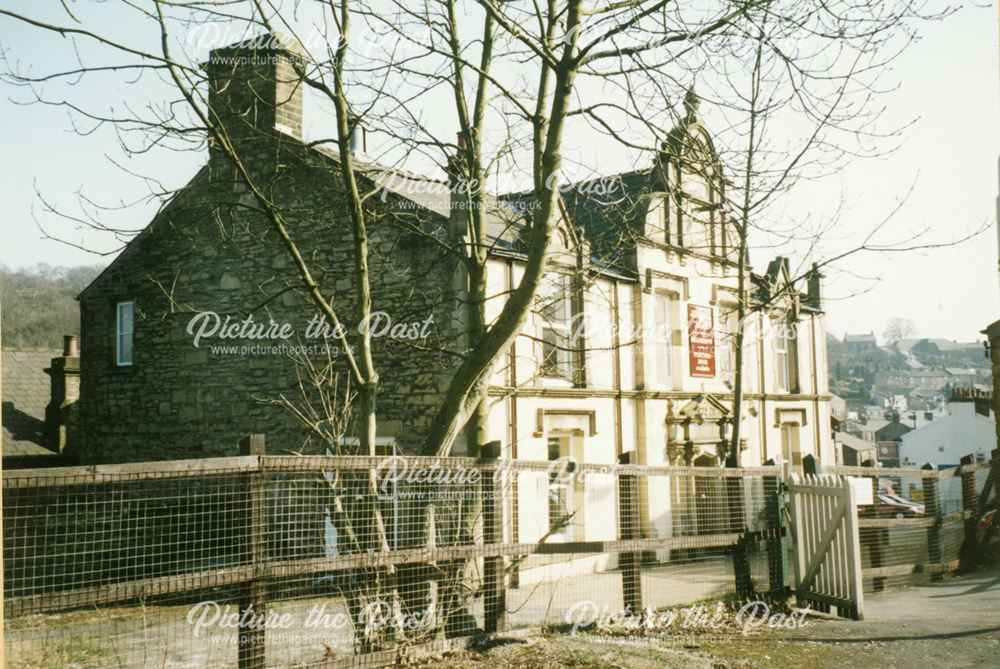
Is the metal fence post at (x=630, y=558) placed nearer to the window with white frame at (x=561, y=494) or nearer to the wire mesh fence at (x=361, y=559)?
the wire mesh fence at (x=361, y=559)

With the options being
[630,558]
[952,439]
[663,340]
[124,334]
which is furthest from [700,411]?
[952,439]

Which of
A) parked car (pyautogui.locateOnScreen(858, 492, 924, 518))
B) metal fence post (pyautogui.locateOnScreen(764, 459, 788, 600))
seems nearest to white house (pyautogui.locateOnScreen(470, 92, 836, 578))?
parked car (pyautogui.locateOnScreen(858, 492, 924, 518))

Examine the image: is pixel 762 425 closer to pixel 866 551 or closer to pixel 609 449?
pixel 609 449

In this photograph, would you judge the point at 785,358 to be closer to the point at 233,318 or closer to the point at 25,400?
the point at 233,318

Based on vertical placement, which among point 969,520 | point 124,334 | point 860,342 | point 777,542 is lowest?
point 969,520

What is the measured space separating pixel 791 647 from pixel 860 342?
194 m

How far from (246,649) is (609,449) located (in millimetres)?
12971

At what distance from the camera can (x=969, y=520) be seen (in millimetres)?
13008

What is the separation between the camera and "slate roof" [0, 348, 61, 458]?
1002 inches

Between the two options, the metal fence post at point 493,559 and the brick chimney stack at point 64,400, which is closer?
the metal fence post at point 493,559

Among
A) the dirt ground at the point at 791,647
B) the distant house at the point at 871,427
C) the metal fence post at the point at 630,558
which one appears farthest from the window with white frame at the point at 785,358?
the distant house at the point at 871,427

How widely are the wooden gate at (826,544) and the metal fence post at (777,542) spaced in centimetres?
11

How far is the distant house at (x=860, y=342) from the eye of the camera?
181 m

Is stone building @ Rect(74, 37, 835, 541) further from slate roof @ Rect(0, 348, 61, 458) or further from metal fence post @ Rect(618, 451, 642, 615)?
slate roof @ Rect(0, 348, 61, 458)
